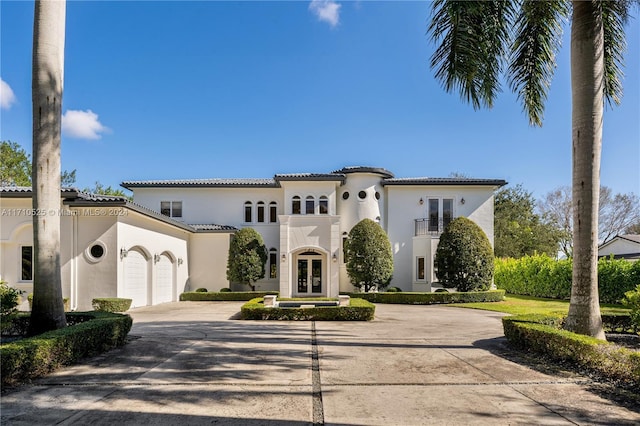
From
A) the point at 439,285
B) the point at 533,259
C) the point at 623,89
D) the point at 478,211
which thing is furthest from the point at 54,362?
the point at 533,259

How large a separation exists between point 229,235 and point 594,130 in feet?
64.6

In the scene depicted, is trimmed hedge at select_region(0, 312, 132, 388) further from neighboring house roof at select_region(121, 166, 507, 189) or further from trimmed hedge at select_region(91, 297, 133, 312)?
neighboring house roof at select_region(121, 166, 507, 189)

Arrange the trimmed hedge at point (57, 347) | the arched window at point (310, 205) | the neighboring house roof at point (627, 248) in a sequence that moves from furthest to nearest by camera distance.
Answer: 1. the neighboring house roof at point (627, 248)
2. the arched window at point (310, 205)
3. the trimmed hedge at point (57, 347)

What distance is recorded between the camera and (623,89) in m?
10.5

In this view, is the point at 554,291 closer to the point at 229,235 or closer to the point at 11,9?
the point at 229,235

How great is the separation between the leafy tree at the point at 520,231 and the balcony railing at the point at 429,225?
744 inches

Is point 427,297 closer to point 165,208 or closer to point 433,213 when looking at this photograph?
point 433,213

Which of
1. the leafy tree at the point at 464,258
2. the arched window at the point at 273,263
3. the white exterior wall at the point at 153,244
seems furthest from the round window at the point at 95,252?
the leafy tree at the point at 464,258

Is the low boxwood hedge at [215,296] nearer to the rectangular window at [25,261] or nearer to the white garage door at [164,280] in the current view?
the white garage door at [164,280]

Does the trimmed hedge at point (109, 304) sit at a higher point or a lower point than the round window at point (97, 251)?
lower

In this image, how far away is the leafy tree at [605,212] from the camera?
43.2 metres

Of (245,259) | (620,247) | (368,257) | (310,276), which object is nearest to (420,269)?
(368,257)

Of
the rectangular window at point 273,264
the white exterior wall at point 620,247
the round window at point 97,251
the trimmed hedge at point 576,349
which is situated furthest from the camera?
the white exterior wall at point 620,247

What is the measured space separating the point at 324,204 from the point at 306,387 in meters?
18.3
